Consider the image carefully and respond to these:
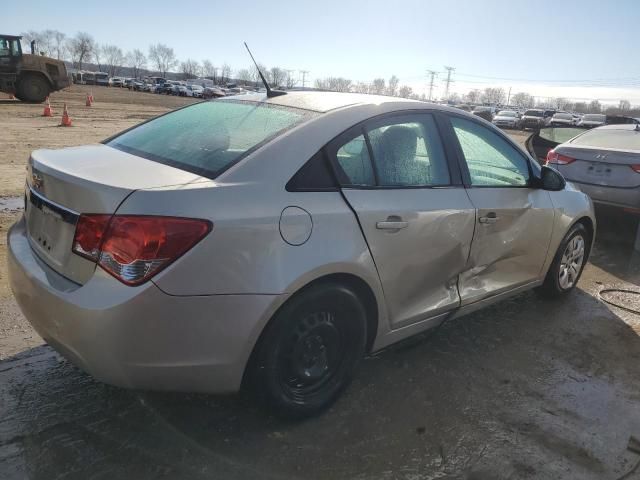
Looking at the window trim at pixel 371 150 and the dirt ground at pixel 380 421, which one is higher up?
the window trim at pixel 371 150

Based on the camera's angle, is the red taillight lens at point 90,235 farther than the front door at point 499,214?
No

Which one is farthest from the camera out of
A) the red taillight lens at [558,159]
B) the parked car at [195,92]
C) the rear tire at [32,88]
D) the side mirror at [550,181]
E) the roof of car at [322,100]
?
the parked car at [195,92]

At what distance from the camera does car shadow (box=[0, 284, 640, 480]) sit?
243 cm

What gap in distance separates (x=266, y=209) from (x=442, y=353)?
1.91m

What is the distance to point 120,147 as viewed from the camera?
303 centimetres

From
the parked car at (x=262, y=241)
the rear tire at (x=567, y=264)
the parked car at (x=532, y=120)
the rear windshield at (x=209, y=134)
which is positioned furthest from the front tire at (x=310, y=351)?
the parked car at (x=532, y=120)

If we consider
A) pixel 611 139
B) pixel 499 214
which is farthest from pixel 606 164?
pixel 499 214

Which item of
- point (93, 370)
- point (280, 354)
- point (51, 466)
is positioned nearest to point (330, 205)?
point (280, 354)

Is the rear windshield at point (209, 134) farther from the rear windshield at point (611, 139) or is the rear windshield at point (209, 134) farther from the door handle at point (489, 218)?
the rear windshield at point (611, 139)

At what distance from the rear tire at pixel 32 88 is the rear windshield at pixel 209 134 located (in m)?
25.8

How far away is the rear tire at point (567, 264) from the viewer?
4512 mm

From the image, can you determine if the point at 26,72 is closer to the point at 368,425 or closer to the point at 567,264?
the point at 567,264

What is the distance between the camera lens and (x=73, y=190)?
91.8 inches

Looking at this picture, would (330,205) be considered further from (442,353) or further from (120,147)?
(442,353)
